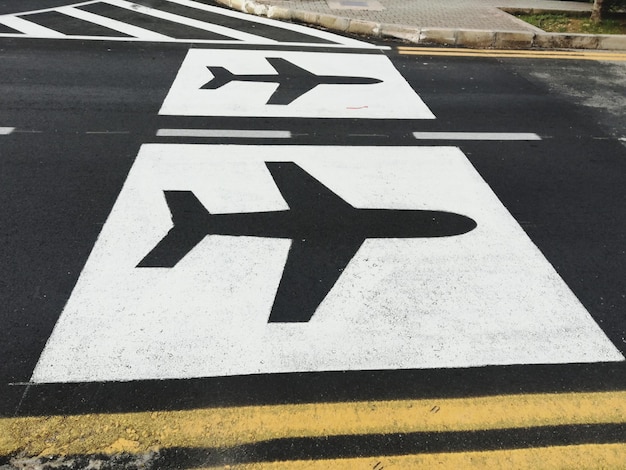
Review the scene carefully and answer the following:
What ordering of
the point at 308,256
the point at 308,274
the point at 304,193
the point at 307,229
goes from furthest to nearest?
the point at 304,193 → the point at 307,229 → the point at 308,256 → the point at 308,274

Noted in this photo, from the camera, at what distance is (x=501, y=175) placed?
5.63 m

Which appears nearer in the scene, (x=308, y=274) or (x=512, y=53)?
(x=308, y=274)

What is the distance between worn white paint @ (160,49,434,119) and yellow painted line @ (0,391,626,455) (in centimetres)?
435

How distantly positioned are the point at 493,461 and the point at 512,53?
8326 mm

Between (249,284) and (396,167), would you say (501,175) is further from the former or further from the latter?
(249,284)

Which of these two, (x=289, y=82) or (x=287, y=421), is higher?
(x=289, y=82)

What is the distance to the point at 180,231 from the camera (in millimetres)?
4496

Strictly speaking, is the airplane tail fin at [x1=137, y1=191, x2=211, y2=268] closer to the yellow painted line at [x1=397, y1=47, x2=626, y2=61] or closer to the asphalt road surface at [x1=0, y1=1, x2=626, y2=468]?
the asphalt road surface at [x1=0, y1=1, x2=626, y2=468]

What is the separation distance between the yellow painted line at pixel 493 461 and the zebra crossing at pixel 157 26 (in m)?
7.96

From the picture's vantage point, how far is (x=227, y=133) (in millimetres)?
6250

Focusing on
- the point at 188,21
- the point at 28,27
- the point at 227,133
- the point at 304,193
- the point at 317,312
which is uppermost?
the point at 188,21

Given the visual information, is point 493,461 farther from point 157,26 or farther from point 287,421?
point 157,26

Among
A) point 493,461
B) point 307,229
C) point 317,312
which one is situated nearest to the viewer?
point 493,461

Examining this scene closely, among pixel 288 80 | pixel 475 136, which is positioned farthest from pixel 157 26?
pixel 475 136
